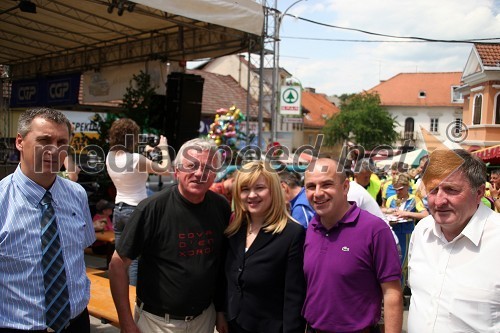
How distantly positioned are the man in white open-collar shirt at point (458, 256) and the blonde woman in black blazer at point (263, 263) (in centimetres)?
60

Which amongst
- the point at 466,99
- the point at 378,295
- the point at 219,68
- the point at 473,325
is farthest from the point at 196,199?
the point at 219,68

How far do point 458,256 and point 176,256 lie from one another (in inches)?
53.6

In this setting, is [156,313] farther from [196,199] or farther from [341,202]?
[341,202]

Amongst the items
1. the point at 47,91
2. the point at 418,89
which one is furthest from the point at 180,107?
the point at 418,89

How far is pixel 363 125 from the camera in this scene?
50.9 metres

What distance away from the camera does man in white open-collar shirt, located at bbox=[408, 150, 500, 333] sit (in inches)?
69.4

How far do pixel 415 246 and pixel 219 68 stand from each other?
3668 centimetres

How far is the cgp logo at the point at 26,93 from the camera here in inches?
504

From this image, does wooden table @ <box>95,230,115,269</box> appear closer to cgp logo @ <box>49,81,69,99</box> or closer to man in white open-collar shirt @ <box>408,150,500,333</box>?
man in white open-collar shirt @ <box>408,150,500,333</box>

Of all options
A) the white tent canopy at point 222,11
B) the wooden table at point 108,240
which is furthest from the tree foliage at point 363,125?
the wooden table at point 108,240

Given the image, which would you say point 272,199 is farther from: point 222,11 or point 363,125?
point 363,125

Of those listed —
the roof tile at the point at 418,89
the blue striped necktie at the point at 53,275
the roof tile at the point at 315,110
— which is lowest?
the blue striped necktie at the point at 53,275

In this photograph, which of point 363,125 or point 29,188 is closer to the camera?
point 29,188

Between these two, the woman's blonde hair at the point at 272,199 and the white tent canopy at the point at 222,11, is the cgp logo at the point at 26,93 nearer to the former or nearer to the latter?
the white tent canopy at the point at 222,11
